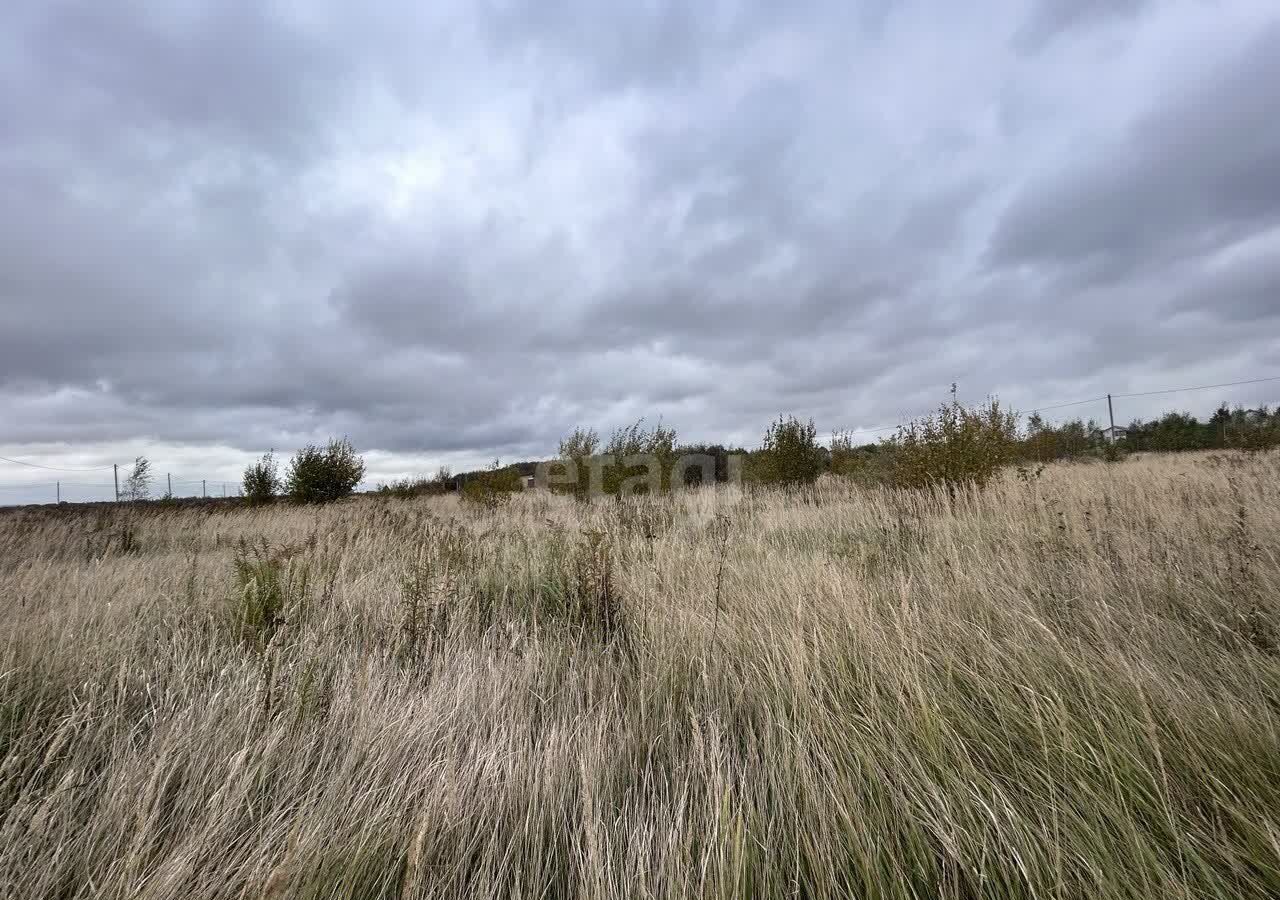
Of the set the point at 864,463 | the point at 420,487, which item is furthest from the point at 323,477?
the point at 864,463

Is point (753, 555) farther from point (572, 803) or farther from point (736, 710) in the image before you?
point (572, 803)

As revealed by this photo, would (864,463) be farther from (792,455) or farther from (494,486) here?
(494,486)

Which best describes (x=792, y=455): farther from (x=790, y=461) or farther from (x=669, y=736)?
(x=669, y=736)

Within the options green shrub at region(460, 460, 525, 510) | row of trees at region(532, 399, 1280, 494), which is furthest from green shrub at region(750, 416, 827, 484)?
green shrub at region(460, 460, 525, 510)

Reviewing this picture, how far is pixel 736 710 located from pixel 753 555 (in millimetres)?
3166

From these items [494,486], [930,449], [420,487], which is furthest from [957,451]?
[420,487]

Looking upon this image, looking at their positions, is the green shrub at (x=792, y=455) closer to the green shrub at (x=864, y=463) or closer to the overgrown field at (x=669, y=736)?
the green shrub at (x=864, y=463)

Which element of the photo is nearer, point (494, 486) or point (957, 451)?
point (957, 451)

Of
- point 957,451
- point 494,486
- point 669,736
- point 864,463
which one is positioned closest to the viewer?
point 669,736

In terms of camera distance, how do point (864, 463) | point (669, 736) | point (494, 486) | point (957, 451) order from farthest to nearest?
point (494, 486)
point (864, 463)
point (957, 451)
point (669, 736)

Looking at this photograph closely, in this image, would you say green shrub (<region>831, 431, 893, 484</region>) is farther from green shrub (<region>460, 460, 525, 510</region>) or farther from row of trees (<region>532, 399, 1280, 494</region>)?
green shrub (<region>460, 460, 525, 510</region>)

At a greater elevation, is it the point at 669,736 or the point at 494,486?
the point at 494,486

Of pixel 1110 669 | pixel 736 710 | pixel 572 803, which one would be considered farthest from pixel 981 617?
pixel 572 803

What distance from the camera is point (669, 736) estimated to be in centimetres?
232
